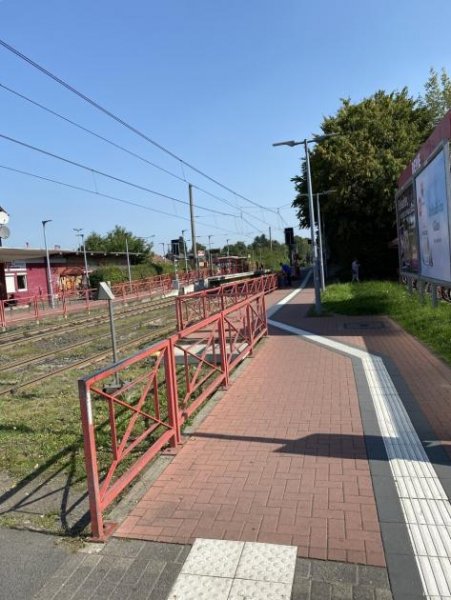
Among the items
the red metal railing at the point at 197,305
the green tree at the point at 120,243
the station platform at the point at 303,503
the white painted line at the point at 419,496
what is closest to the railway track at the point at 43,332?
the red metal railing at the point at 197,305

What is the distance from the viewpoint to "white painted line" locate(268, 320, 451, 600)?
2.92 metres

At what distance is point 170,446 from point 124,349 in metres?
7.53

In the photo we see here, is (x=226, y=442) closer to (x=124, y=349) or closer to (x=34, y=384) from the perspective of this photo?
(x=34, y=384)

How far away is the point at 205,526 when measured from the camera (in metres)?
3.56

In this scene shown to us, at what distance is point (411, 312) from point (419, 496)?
35.0 feet

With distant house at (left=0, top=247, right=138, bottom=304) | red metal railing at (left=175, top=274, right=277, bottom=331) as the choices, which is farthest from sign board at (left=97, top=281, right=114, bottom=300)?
distant house at (left=0, top=247, right=138, bottom=304)

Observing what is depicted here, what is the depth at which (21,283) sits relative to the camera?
119 feet

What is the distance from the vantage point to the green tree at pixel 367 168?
33312 millimetres

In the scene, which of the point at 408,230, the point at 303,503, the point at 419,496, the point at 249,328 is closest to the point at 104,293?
the point at 249,328

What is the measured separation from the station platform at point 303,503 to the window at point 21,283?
32134mm

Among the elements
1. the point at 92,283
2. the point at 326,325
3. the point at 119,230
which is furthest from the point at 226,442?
the point at 119,230

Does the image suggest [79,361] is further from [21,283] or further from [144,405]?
[21,283]

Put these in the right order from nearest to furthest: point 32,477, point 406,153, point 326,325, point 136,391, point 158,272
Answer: point 32,477 < point 136,391 < point 326,325 < point 406,153 < point 158,272

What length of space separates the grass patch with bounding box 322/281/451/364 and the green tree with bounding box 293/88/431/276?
13.2m
